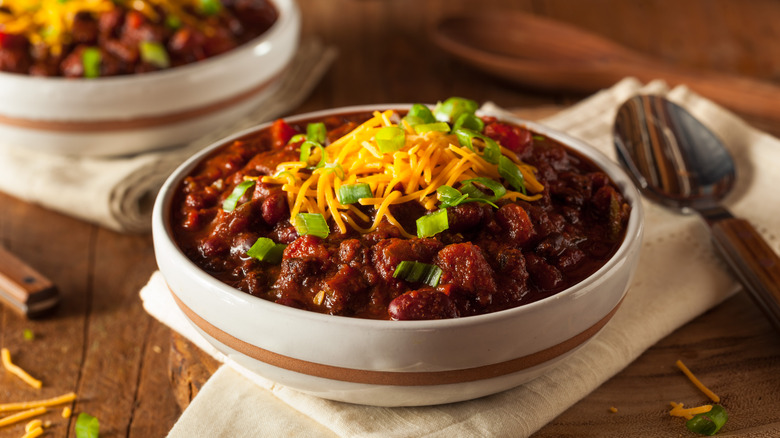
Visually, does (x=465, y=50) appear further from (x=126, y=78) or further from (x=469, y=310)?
(x=469, y=310)

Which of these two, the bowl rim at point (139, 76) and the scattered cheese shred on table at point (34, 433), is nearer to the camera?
the scattered cheese shred on table at point (34, 433)

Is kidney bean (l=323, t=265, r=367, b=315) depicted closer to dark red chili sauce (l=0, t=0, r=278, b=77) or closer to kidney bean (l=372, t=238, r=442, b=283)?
kidney bean (l=372, t=238, r=442, b=283)

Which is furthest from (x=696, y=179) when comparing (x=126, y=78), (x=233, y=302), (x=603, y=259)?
(x=126, y=78)

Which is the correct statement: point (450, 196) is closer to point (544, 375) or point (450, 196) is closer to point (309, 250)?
point (309, 250)

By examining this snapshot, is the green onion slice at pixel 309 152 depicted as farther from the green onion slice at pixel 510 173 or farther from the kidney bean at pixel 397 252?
the green onion slice at pixel 510 173

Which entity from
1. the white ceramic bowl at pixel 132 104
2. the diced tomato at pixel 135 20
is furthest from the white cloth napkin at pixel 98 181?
the diced tomato at pixel 135 20
